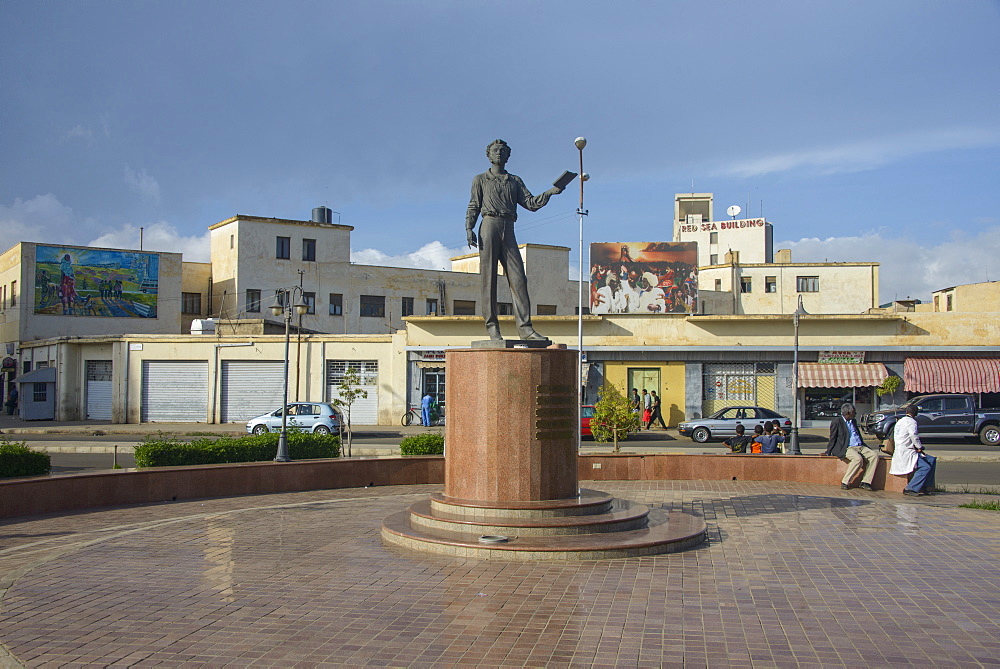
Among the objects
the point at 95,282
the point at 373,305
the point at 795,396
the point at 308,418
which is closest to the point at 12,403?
the point at 95,282

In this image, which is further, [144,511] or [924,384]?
[924,384]

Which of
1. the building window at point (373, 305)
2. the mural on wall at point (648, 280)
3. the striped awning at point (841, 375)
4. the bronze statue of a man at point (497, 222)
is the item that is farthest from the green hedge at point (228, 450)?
the building window at point (373, 305)

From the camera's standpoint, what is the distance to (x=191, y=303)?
155ft

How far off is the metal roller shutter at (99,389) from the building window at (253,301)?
9.61m

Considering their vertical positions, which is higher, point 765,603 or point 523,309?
point 523,309

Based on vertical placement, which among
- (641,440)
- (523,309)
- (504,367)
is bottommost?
(641,440)

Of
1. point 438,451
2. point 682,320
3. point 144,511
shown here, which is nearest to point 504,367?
point 144,511

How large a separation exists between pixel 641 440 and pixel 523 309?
58.7 feet

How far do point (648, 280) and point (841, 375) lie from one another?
9.37m

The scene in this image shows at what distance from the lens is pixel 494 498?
31.5 feet

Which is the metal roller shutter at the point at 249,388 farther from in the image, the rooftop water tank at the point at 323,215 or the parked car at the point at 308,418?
the rooftop water tank at the point at 323,215

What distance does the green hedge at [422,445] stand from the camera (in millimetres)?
15977

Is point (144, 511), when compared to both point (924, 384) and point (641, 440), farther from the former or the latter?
point (924, 384)

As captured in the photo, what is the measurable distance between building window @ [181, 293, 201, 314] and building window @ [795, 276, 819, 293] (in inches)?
1353
